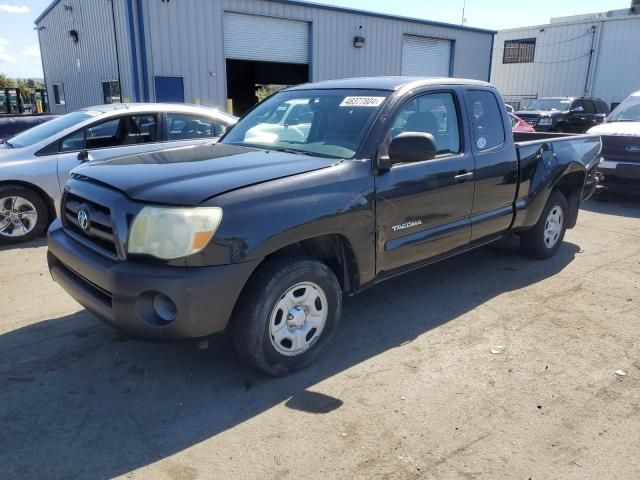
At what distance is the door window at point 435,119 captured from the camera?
394 cm

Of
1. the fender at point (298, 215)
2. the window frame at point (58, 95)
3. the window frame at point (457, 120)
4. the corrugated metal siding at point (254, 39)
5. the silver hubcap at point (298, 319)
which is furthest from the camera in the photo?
the window frame at point (58, 95)

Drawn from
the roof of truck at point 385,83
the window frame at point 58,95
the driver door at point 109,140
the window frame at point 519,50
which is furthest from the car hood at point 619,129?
the window frame at point 519,50

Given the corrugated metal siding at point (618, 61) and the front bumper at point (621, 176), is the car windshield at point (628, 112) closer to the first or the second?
the front bumper at point (621, 176)

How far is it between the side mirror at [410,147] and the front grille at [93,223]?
69.8 inches

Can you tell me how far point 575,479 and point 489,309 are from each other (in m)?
2.07

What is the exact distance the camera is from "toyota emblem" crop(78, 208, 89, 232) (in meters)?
3.21

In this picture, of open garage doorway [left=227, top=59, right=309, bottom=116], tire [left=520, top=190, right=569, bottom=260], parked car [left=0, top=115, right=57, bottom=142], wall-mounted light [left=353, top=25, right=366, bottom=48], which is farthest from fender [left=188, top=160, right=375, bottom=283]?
open garage doorway [left=227, top=59, right=309, bottom=116]

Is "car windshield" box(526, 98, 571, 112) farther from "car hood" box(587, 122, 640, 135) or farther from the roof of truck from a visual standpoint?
the roof of truck

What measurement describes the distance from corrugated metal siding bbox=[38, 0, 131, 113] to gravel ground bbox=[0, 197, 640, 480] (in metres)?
11.5

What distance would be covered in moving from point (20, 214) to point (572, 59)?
27.6 m

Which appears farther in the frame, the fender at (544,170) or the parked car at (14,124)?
the parked car at (14,124)

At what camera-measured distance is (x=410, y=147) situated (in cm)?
348

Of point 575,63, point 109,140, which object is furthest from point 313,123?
point 575,63

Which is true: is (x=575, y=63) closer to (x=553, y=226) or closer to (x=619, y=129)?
(x=619, y=129)
